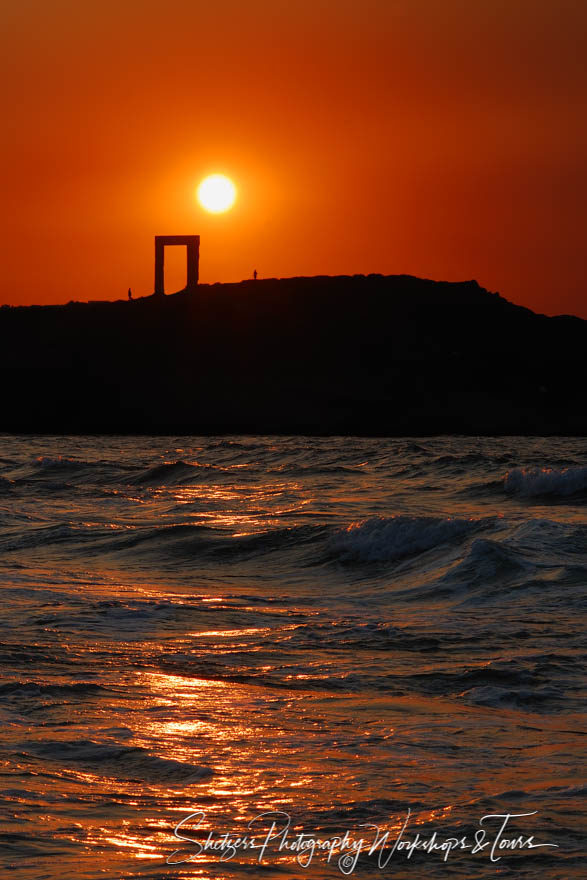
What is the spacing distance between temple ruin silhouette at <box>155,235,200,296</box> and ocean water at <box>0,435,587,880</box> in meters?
84.6

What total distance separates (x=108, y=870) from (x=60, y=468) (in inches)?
1281

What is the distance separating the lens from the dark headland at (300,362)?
321 feet

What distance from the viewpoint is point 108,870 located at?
4973 millimetres

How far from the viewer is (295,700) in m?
7.96

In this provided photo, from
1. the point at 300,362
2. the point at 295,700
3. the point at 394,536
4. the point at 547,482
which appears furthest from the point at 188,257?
the point at 295,700

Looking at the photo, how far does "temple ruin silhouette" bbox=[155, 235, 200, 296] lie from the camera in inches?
3974

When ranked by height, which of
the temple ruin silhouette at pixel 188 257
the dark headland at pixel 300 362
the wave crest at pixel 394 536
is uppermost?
the temple ruin silhouette at pixel 188 257

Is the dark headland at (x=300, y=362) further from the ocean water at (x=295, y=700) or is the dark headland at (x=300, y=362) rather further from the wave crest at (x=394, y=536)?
the ocean water at (x=295, y=700)

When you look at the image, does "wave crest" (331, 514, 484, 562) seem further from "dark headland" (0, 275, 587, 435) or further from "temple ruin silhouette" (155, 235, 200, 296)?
"temple ruin silhouette" (155, 235, 200, 296)

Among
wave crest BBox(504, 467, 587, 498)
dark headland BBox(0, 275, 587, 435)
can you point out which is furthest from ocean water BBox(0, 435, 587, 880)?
dark headland BBox(0, 275, 587, 435)

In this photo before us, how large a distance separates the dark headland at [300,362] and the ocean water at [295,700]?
73.8m

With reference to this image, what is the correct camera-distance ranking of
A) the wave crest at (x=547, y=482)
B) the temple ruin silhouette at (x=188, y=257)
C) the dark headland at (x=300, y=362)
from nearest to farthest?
the wave crest at (x=547, y=482) < the dark headland at (x=300, y=362) < the temple ruin silhouette at (x=188, y=257)

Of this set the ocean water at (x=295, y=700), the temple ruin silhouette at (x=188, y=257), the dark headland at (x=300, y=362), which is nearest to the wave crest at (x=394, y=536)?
the ocean water at (x=295, y=700)

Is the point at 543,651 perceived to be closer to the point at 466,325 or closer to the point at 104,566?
the point at 104,566
